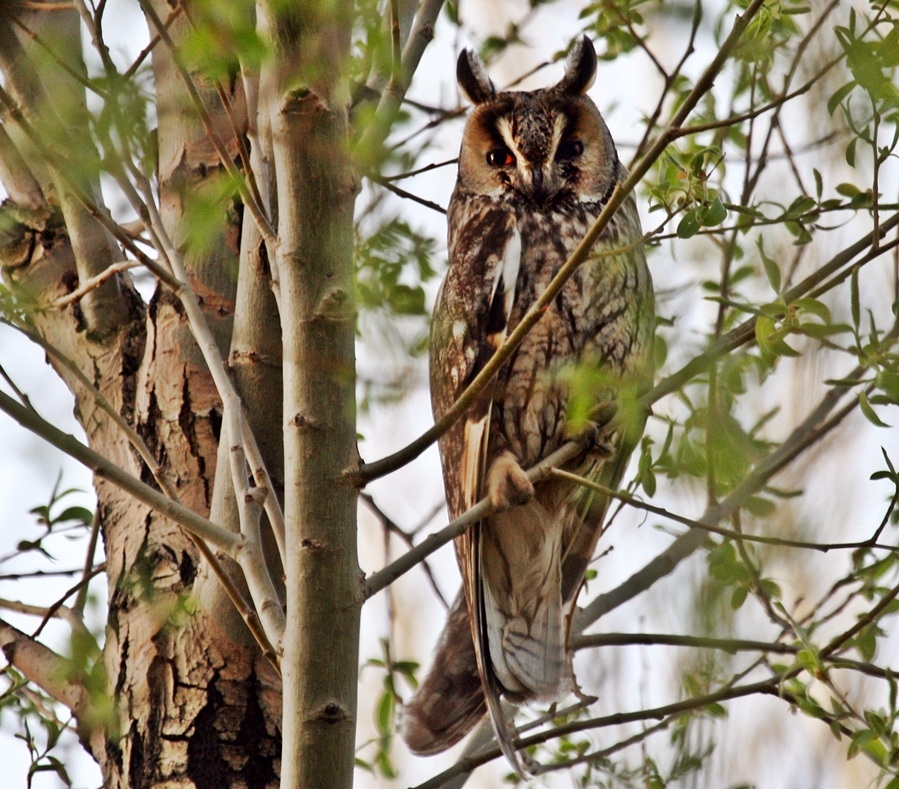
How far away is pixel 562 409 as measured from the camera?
2.23 m

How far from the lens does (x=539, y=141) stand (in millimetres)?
2363

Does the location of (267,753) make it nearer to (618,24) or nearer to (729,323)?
(729,323)

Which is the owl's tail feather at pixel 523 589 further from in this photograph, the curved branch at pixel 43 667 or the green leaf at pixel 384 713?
the curved branch at pixel 43 667

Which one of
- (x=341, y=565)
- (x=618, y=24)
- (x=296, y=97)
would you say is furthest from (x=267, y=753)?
(x=618, y=24)

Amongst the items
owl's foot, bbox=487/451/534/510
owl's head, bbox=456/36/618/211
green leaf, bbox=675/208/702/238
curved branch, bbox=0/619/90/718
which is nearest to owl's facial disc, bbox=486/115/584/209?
owl's head, bbox=456/36/618/211

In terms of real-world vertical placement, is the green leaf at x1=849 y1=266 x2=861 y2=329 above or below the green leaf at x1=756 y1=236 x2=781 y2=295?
below

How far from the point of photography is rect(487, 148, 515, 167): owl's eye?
96.0 inches

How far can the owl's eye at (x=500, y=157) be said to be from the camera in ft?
8.00

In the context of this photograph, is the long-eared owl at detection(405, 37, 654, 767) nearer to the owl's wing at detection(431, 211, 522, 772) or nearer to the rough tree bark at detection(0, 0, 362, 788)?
the owl's wing at detection(431, 211, 522, 772)

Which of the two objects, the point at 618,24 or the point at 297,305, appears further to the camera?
the point at 618,24

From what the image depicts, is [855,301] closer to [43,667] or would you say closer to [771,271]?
[771,271]

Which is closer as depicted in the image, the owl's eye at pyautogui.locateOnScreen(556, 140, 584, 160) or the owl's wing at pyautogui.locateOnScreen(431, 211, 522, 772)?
the owl's wing at pyautogui.locateOnScreen(431, 211, 522, 772)

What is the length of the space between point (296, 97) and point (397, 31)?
323mm

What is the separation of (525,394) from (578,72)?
0.80 meters
